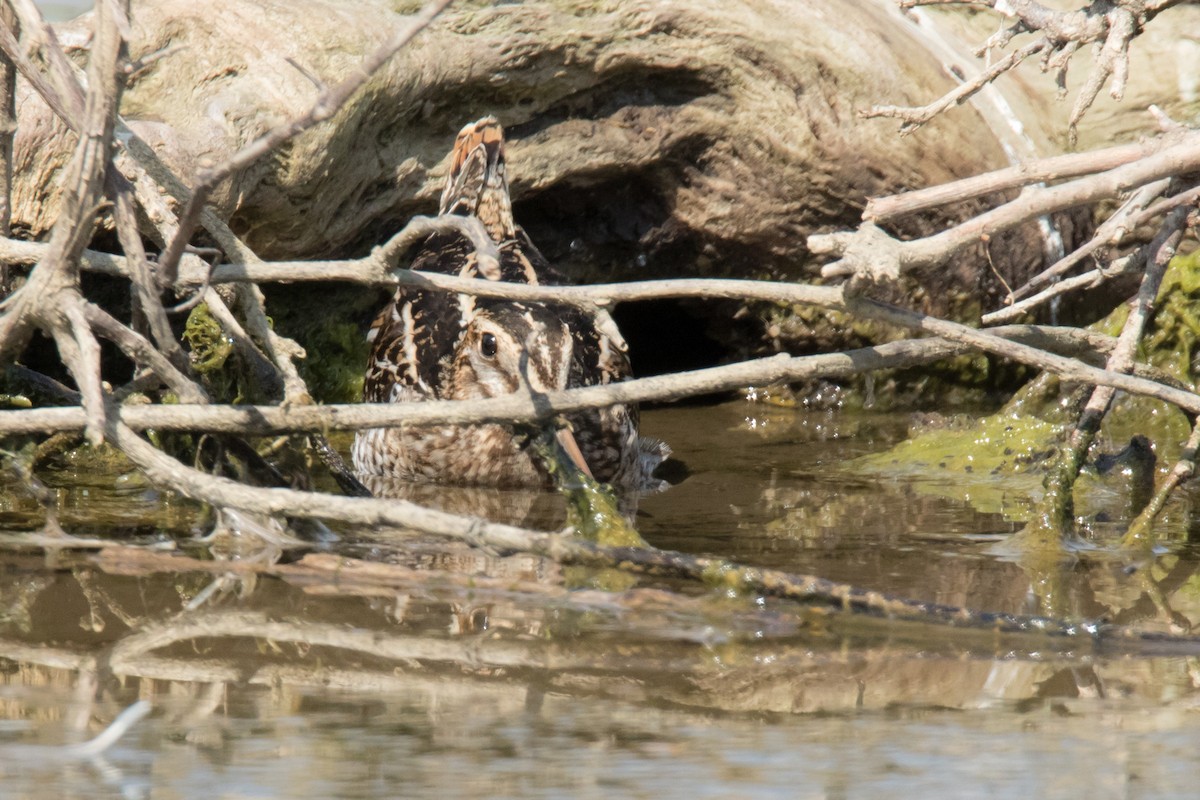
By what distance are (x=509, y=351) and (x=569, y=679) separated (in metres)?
3.05

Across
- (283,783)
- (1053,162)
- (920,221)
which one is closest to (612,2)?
(920,221)

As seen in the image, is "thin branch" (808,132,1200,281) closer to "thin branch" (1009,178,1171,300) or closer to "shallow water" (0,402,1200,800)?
"thin branch" (1009,178,1171,300)

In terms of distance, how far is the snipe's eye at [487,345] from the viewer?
20.4ft

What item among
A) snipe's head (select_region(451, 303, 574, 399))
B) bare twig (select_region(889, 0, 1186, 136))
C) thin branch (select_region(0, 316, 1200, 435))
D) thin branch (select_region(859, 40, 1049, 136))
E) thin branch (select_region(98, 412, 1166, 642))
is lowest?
thin branch (select_region(98, 412, 1166, 642))

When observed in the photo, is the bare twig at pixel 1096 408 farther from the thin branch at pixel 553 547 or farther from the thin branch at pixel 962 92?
the thin branch at pixel 553 547

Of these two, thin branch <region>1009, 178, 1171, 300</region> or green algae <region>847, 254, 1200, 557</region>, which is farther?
green algae <region>847, 254, 1200, 557</region>

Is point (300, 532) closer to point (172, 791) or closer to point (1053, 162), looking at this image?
point (172, 791)

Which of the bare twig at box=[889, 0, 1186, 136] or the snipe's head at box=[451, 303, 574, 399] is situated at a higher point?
the bare twig at box=[889, 0, 1186, 136]

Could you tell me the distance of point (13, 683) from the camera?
3.05 m

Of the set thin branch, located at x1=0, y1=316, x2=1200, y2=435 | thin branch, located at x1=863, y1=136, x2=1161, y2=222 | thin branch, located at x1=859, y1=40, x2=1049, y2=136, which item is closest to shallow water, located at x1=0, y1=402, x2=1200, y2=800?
thin branch, located at x1=0, y1=316, x2=1200, y2=435

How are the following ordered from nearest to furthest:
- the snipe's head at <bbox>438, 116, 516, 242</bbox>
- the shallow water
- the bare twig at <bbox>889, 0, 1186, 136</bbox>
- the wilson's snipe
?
the shallow water → the bare twig at <bbox>889, 0, 1186, 136</bbox> → the wilson's snipe → the snipe's head at <bbox>438, 116, 516, 242</bbox>

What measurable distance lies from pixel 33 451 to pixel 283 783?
2228 mm

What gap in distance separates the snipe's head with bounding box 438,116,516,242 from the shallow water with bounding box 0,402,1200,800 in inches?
90.8

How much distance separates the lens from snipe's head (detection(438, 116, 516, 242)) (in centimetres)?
655
